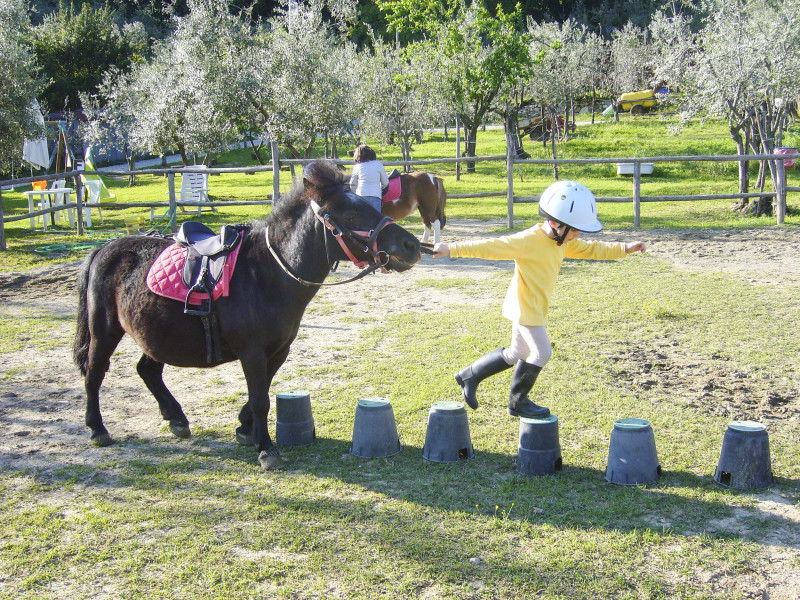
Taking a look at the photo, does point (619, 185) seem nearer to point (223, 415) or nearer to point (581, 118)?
point (223, 415)

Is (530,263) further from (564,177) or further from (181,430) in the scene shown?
(564,177)

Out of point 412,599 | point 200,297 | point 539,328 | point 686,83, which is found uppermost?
point 686,83

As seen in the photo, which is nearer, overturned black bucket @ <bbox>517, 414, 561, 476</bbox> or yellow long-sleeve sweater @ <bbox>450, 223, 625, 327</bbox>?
overturned black bucket @ <bbox>517, 414, 561, 476</bbox>

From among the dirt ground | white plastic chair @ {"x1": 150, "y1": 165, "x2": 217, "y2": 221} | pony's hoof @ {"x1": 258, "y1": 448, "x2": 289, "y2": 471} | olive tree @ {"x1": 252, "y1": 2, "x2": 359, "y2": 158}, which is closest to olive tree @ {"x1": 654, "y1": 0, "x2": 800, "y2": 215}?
the dirt ground

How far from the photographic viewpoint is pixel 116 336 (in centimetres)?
486

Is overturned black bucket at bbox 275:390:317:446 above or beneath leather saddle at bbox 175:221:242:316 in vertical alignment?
beneath

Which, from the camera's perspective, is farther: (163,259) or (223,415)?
(223,415)

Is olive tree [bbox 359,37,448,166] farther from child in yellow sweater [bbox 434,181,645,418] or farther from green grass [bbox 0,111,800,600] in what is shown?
child in yellow sweater [bbox 434,181,645,418]

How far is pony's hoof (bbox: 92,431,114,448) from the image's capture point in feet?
15.8

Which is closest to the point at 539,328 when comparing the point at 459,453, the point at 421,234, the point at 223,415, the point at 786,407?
the point at 459,453

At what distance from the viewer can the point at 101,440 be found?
482 cm

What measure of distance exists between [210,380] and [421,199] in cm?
697

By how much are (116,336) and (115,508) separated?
1.34 metres

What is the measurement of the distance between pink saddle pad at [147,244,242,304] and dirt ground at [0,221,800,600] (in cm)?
118
